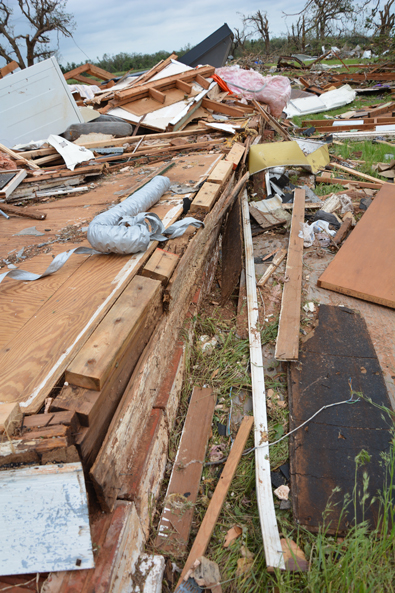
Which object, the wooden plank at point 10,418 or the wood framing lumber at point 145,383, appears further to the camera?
the wood framing lumber at point 145,383

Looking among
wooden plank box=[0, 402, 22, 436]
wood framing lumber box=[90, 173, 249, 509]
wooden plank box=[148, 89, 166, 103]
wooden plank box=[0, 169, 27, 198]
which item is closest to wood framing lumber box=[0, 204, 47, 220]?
wooden plank box=[0, 169, 27, 198]

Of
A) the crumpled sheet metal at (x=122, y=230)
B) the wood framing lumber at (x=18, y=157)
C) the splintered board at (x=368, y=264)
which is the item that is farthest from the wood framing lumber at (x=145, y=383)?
the wood framing lumber at (x=18, y=157)

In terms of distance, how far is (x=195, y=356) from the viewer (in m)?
3.05

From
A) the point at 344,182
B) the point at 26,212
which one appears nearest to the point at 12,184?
the point at 26,212

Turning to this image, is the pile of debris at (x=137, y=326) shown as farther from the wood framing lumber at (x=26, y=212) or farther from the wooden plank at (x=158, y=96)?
the wooden plank at (x=158, y=96)

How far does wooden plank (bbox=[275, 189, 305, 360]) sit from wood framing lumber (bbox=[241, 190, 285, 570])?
22 cm

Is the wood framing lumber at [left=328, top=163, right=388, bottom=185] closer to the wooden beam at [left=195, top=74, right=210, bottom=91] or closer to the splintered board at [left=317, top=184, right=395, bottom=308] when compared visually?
the splintered board at [left=317, top=184, right=395, bottom=308]

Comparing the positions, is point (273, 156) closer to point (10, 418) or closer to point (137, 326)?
point (137, 326)

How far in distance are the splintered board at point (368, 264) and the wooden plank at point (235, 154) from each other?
1799 millimetres

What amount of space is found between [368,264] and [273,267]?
3.29 feet

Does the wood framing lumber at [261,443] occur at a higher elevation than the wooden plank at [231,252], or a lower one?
lower

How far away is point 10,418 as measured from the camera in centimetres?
129

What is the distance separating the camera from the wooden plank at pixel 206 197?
3314 mm

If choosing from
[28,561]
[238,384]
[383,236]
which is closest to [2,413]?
[28,561]
